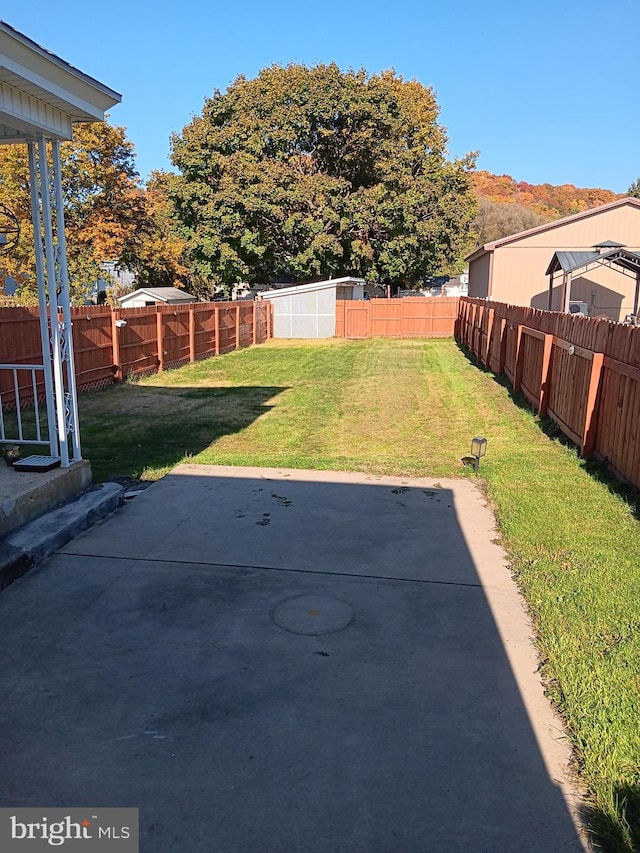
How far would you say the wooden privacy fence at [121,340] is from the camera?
1104 cm

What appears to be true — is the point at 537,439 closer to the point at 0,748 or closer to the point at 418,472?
the point at 418,472

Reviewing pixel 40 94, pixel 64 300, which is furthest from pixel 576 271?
pixel 40 94

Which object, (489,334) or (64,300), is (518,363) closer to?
(489,334)

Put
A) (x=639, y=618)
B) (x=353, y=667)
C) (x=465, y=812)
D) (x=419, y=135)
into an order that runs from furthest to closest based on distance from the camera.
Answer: (x=419, y=135)
(x=639, y=618)
(x=353, y=667)
(x=465, y=812)

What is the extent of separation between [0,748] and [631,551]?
4.21 m

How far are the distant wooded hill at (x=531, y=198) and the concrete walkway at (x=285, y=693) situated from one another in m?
57.4

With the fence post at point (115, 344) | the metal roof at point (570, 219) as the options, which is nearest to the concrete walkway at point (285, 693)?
the fence post at point (115, 344)

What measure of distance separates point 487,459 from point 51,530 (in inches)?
192

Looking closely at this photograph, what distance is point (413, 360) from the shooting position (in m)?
19.5

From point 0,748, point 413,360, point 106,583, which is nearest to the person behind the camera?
point 0,748

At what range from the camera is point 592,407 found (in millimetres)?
7152

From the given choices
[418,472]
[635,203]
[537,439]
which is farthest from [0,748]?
[635,203]

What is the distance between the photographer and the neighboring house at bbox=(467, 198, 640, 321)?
27656 mm

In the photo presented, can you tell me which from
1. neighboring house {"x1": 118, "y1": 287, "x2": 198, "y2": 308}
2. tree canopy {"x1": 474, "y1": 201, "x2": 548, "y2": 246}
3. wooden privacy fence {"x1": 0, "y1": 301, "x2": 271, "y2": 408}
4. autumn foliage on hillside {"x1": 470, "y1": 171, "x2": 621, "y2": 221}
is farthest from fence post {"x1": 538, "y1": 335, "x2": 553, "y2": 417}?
autumn foliage on hillside {"x1": 470, "y1": 171, "x2": 621, "y2": 221}
